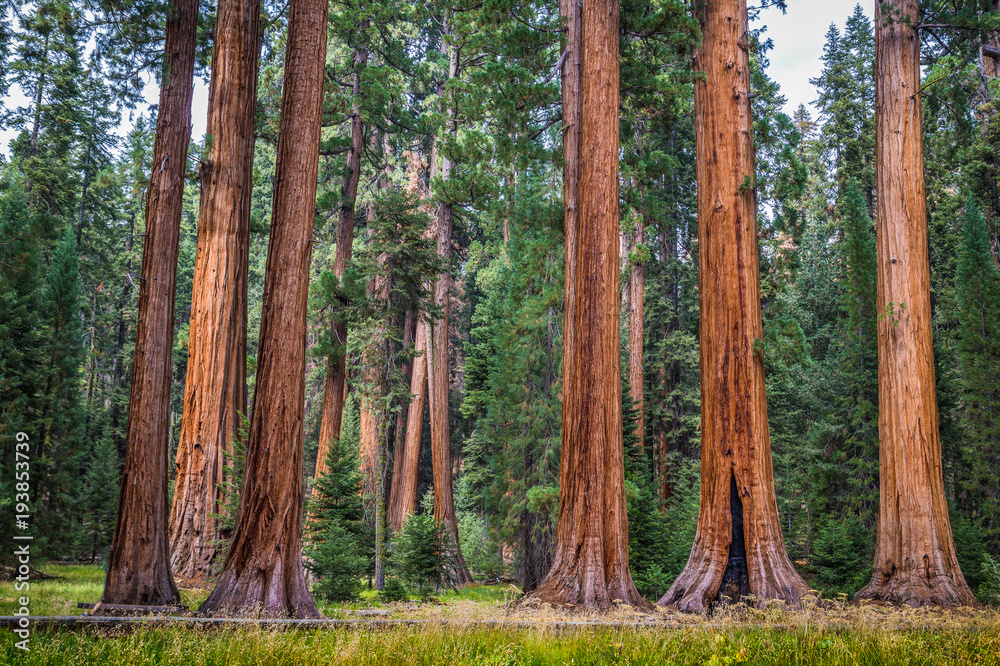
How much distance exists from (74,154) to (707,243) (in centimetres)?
3603

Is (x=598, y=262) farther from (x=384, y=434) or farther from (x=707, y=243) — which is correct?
(x=384, y=434)

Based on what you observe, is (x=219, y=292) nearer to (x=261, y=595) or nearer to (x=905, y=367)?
(x=261, y=595)

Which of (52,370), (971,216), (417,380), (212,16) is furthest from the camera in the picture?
(417,380)

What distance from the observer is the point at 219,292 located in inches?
428

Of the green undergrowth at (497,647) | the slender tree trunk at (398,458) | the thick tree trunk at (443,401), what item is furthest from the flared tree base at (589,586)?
the slender tree trunk at (398,458)

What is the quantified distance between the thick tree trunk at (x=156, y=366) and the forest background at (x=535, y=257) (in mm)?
811

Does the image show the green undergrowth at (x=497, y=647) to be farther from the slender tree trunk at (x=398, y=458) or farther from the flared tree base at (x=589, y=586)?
the slender tree trunk at (x=398, y=458)

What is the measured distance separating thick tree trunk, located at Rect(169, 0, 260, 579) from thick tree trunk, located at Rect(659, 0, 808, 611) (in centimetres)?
729

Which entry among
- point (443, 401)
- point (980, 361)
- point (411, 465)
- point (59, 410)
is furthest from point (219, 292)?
point (980, 361)

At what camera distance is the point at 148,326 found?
784 cm

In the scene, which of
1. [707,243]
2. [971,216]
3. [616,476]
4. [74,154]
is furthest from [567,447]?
[74,154]

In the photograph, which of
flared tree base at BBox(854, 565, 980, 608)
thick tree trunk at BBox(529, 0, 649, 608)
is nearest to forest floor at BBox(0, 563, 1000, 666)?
thick tree trunk at BBox(529, 0, 649, 608)

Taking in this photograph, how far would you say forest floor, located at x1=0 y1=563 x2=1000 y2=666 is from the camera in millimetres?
4496

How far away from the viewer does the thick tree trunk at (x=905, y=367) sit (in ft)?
30.2
